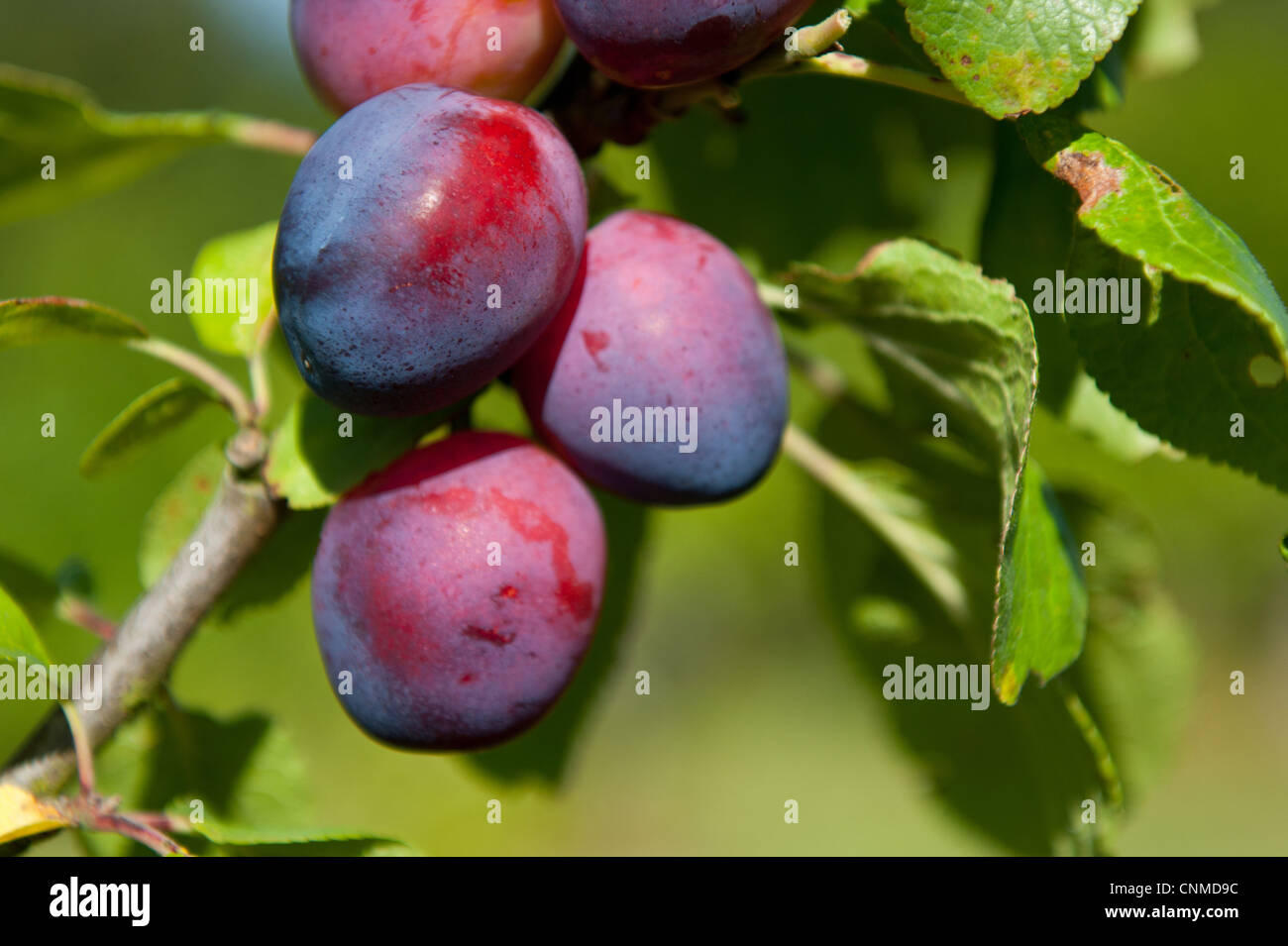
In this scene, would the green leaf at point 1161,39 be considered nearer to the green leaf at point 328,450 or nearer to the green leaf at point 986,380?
the green leaf at point 986,380

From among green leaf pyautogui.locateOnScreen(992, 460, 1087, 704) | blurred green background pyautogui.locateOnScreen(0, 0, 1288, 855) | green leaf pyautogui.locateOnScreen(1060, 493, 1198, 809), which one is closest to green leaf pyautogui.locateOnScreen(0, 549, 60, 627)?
blurred green background pyautogui.locateOnScreen(0, 0, 1288, 855)

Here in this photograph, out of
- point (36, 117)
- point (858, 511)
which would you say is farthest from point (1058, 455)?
point (36, 117)

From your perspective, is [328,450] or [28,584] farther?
[28,584]

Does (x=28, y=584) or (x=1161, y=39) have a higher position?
(x=1161, y=39)

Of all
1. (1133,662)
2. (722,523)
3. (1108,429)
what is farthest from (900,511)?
(722,523)

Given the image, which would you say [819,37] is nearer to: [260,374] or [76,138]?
[260,374]

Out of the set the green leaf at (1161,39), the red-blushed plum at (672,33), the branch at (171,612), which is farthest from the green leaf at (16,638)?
the green leaf at (1161,39)
